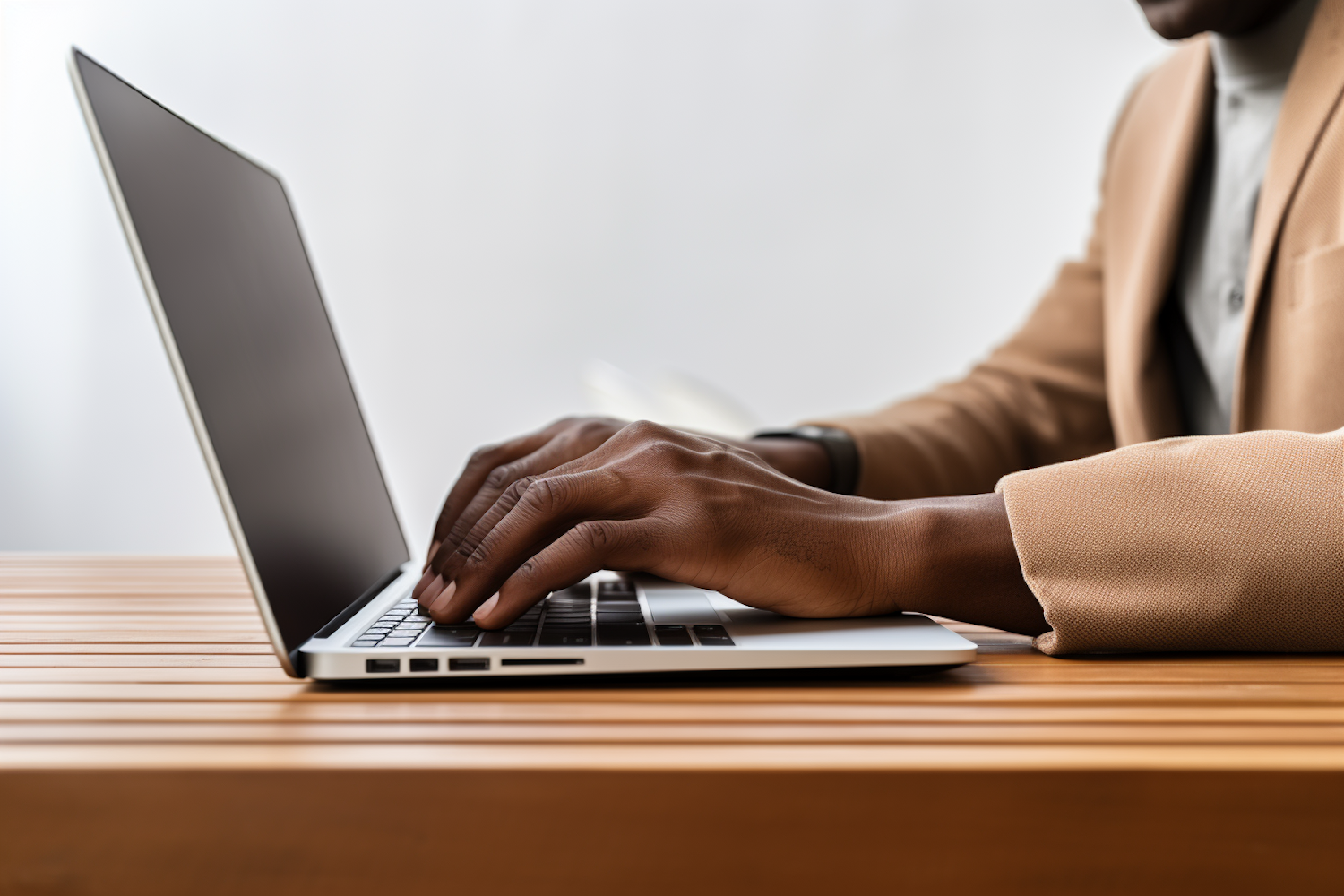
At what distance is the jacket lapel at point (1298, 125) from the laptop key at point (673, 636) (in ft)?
2.21

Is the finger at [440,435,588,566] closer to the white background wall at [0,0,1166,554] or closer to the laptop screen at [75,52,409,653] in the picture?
the laptop screen at [75,52,409,653]

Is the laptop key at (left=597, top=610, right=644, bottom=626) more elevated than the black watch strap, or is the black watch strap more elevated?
the laptop key at (left=597, top=610, right=644, bottom=626)

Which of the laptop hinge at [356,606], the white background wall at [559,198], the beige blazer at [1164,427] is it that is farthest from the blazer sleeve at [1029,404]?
the white background wall at [559,198]

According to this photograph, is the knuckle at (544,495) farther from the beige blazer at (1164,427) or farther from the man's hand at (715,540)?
the beige blazer at (1164,427)

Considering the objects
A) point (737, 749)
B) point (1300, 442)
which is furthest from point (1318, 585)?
point (737, 749)

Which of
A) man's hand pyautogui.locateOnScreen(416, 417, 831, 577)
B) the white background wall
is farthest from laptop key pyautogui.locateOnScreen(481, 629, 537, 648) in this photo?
the white background wall

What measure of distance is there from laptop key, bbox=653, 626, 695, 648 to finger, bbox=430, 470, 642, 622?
6cm

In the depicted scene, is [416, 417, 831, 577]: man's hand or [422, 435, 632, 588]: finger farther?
[416, 417, 831, 577]: man's hand

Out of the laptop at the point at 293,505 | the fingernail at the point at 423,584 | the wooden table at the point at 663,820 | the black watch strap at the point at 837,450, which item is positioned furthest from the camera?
the black watch strap at the point at 837,450

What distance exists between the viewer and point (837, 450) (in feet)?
3.02

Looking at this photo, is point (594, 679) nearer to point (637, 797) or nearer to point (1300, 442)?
point (637, 797)

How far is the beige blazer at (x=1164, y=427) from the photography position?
1.47 feet

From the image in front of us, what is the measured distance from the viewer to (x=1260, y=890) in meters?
0.26

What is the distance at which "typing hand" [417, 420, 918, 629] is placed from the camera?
0.43m
